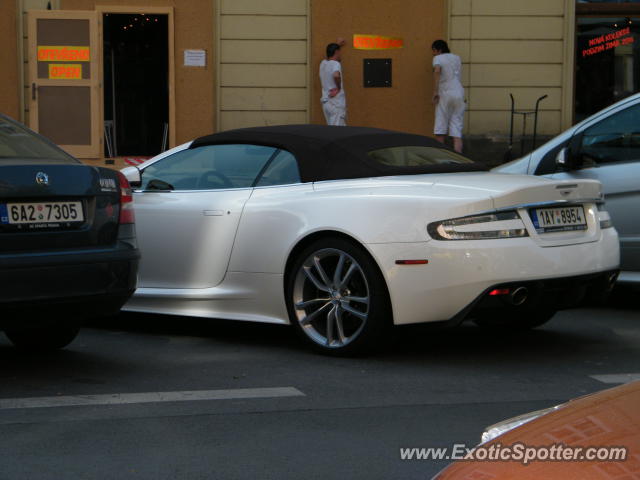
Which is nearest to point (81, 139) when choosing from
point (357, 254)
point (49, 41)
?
point (49, 41)

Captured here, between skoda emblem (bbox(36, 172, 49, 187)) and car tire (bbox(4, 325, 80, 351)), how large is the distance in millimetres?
1238

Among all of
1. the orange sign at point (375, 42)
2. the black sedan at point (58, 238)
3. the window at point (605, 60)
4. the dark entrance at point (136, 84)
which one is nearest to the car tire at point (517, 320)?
Answer: the black sedan at point (58, 238)

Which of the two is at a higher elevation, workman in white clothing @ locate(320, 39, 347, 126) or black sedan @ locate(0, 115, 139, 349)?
workman in white clothing @ locate(320, 39, 347, 126)

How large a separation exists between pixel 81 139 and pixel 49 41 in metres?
1.43

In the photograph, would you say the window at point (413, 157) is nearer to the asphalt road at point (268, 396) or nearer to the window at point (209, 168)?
the window at point (209, 168)

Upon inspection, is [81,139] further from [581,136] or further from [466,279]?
[466,279]

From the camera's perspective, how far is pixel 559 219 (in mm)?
6223

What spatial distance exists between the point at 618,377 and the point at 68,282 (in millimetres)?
2787

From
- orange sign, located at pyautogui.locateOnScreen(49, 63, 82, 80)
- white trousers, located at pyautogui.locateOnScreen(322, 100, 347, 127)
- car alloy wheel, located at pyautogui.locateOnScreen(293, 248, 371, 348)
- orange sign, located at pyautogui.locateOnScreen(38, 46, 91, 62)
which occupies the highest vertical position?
orange sign, located at pyautogui.locateOnScreen(38, 46, 91, 62)

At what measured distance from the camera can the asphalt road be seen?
13.7ft

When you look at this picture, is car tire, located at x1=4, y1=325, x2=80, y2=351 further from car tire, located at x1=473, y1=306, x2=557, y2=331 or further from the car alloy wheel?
car tire, located at x1=473, y1=306, x2=557, y2=331

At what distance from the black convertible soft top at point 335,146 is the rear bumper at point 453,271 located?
2.43ft

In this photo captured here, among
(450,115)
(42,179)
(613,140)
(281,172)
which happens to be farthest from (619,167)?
(450,115)

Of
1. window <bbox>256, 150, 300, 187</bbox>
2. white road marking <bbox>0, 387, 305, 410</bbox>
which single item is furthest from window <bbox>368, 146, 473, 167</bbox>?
white road marking <bbox>0, 387, 305, 410</bbox>
